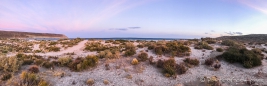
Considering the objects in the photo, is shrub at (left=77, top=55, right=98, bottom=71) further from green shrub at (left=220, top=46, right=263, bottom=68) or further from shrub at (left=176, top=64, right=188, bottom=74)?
green shrub at (left=220, top=46, right=263, bottom=68)

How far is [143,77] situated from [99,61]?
4.40m

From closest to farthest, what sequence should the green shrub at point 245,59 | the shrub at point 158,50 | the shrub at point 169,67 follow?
the shrub at point 169,67 → the green shrub at point 245,59 → the shrub at point 158,50

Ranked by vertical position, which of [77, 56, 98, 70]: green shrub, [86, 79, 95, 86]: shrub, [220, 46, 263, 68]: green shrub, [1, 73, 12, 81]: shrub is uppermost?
[220, 46, 263, 68]: green shrub

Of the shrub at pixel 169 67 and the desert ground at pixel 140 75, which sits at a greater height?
the shrub at pixel 169 67

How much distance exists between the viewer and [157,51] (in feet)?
50.3

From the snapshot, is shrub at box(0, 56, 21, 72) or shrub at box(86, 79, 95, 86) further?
shrub at box(0, 56, 21, 72)

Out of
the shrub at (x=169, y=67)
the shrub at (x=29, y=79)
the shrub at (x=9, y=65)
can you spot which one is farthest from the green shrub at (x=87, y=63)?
the shrub at (x=169, y=67)

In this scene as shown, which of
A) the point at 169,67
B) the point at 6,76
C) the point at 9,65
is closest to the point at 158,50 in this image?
the point at 169,67

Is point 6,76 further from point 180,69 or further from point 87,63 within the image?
point 180,69

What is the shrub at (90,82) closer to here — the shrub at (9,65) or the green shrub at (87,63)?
the green shrub at (87,63)

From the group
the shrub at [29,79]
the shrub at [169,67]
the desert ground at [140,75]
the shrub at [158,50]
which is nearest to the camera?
the shrub at [29,79]

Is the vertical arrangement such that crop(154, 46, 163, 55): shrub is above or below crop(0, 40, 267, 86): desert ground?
above

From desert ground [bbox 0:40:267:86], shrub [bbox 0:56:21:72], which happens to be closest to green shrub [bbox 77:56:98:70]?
desert ground [bbox 0:40:267:86]

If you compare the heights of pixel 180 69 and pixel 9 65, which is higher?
pixel 9 65
